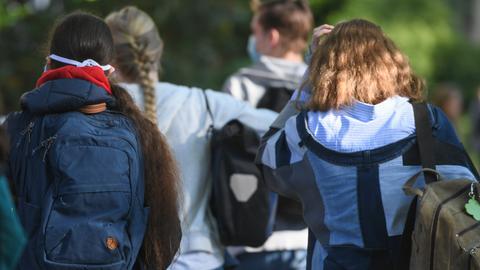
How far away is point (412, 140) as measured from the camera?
3.13 m

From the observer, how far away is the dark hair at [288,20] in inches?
180

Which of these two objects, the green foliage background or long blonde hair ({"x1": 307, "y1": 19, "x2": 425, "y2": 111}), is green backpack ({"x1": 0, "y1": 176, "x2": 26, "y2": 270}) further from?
the green foliage background

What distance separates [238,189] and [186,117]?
0.38 meters

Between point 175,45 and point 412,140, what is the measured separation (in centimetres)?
594

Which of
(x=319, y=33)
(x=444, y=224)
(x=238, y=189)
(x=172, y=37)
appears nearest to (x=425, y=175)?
Answer: (x=444, y=224)

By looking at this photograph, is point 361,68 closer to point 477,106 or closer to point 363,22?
point 363,22

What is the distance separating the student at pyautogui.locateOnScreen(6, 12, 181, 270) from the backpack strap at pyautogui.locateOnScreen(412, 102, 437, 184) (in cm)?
89

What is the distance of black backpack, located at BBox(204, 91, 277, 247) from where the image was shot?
3.70 metres

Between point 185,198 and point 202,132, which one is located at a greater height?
point 202,132

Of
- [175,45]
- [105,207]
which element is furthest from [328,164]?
[175,45]

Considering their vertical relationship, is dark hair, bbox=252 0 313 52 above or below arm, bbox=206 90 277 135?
above

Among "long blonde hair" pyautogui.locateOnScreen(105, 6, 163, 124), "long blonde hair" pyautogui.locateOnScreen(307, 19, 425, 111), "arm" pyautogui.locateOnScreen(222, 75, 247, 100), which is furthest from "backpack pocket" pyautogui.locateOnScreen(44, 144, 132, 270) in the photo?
"arm" pyautogui.locateOnScreen(222, 75, 247, 100)

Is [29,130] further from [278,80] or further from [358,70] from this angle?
[278,80]

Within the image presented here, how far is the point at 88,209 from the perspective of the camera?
279 cm
